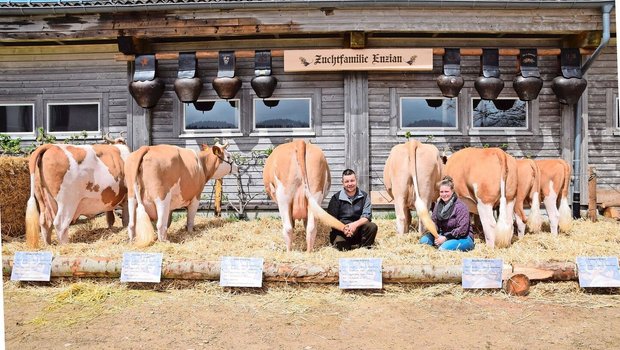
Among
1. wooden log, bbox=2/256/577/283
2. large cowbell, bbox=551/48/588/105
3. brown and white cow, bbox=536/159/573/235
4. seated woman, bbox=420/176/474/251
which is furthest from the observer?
large cowbell, bbox=551/48/588/105

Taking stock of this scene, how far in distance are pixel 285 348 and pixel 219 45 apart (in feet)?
24.6

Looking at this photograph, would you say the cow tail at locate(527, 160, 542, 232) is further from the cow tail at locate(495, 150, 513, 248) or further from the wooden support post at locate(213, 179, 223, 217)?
the wooden support post at locate(213, 179, 223, 217)

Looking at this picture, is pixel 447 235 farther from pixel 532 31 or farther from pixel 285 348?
pixel 532 31

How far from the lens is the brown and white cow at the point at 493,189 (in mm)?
5750

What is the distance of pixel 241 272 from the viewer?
4.62 meters

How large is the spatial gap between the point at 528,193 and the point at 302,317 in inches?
171

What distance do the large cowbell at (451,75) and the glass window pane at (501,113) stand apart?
33.4 inches

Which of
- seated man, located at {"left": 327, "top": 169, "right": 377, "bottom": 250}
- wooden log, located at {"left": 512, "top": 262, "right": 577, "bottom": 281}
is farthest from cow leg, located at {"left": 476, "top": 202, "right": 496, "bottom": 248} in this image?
seated man, located at {"left": 327, "top": 169, "right": 377, "bottom": 250}

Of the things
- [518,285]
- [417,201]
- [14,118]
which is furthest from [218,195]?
[518,285]

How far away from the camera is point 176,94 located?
9516mm

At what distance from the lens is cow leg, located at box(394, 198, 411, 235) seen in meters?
6.34

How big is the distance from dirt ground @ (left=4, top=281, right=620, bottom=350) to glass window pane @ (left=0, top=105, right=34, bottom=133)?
20.5ft

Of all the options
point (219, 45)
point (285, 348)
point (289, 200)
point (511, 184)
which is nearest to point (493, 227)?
point (511, 184)

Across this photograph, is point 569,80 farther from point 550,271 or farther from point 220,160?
point 220,160
